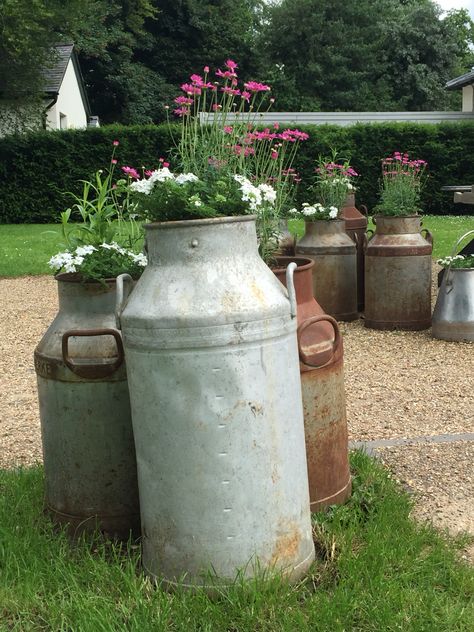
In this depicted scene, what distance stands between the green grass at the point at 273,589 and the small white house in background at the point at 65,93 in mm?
22195

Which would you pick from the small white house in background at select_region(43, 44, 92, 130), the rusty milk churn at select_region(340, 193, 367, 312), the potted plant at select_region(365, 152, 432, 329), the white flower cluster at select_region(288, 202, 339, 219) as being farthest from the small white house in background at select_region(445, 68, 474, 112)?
the potted plant at select_region(365, 152, 432, 329)

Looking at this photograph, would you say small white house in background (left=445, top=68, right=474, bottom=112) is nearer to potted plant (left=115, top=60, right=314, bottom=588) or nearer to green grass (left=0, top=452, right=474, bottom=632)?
green grass (left=0, top=452, right=474, bottom=632)

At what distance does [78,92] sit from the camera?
31.6m

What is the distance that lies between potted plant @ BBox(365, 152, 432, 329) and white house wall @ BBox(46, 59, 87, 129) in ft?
65.6

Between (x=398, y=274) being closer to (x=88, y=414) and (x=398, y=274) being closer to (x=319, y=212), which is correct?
(x=319, y=212)

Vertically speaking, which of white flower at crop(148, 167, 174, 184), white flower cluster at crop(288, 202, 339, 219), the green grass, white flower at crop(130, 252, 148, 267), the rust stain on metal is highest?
white flower at crop(148, 167, 174, 184)

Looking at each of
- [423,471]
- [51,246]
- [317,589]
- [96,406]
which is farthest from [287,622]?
[51,246]

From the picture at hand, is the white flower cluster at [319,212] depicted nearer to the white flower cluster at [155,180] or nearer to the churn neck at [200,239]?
the white flower cluster at [155,180]

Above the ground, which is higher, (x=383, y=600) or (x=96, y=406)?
(x=96, y=406)

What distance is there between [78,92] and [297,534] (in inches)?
1225

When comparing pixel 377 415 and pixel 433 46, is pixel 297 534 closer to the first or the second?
pixel 377 415

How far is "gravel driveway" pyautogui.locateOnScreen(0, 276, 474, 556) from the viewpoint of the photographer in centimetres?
375

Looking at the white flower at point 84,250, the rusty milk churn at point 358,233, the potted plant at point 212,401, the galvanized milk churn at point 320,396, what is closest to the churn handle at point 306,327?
the galvanized milk churn at point 320,396

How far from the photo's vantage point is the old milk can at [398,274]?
7.05 m
